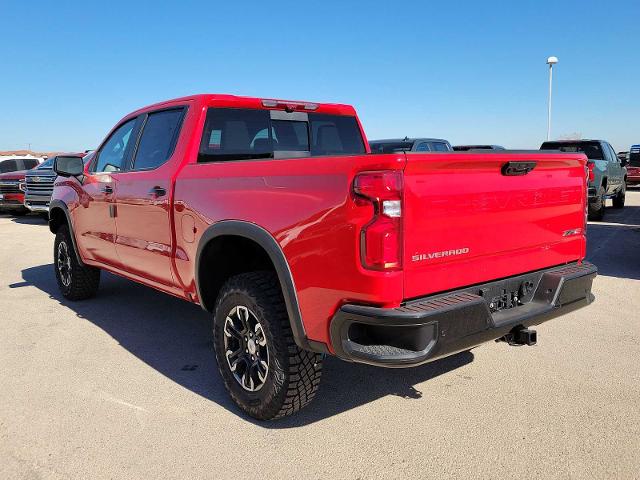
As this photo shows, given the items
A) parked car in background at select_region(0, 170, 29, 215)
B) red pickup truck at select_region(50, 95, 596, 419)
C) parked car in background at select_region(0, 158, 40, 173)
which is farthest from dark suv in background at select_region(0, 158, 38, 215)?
red pickup truck at select_region(50, 95, 596, 419)

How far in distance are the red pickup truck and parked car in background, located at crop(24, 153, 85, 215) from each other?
11.5 m

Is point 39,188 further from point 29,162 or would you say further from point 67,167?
point 67,167

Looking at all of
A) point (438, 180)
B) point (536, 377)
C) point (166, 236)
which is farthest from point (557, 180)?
point (166, 236)

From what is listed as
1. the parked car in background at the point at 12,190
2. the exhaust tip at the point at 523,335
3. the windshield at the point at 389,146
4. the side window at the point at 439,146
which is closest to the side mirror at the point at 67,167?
the exhaust tip at the point at 523,335

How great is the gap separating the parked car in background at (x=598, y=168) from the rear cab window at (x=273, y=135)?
29.1 feet

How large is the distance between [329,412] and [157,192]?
1993mm

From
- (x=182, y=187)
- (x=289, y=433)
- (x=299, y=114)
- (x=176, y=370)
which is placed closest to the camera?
(x=289, y=433)

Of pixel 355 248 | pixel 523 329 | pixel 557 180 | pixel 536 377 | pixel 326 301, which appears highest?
pixel 557 180

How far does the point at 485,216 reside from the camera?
2965mm

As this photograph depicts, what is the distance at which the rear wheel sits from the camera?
1279 centimetres

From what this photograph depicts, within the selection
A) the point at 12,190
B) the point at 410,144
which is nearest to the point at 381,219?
the point at 410,144

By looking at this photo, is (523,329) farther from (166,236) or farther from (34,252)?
(34,252)

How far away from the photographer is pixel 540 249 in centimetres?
338

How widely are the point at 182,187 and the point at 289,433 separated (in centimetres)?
177
